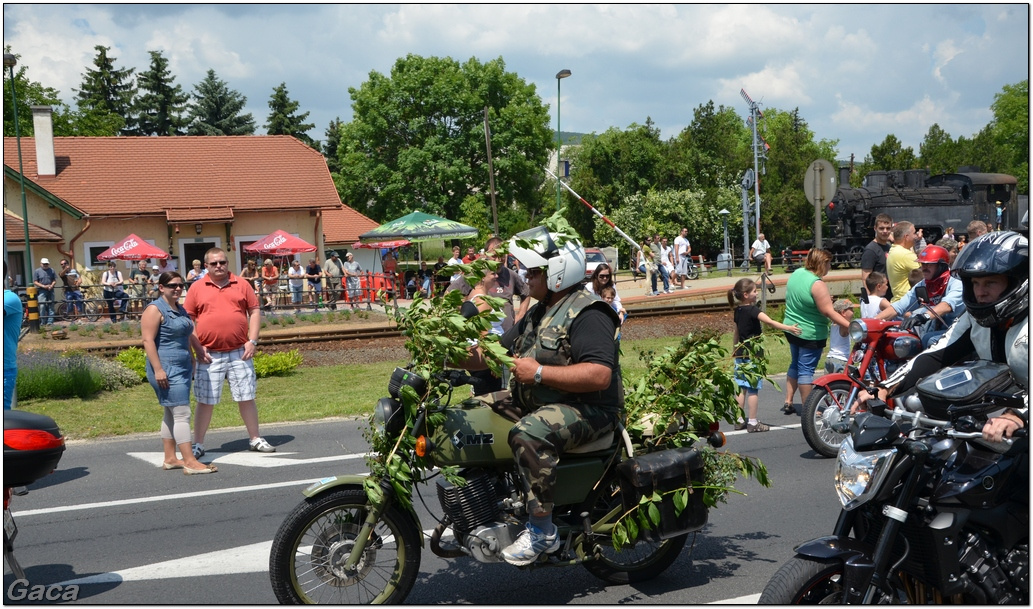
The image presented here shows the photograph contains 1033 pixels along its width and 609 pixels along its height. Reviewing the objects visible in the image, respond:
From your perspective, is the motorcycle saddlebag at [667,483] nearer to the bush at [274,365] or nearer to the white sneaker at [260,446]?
the white sneaker at [260,446]

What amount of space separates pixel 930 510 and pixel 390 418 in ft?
8.01

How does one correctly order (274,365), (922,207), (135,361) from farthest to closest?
(922,207) → (274,365) → (135,361)

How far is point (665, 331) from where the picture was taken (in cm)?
2058

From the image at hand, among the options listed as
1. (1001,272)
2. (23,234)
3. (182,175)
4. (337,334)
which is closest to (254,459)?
Result: (1001,272)

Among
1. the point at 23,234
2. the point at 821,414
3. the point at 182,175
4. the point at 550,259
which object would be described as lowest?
the point at 821,414

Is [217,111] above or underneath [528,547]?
above

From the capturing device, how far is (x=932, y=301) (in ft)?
29.8

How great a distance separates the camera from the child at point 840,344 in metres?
8.70

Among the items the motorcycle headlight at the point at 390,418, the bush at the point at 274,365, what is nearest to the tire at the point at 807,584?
the motorcycle headlight at the point at 390,418

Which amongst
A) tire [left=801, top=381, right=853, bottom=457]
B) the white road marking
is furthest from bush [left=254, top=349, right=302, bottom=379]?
tire [left=801, top=381, right=853, bottom=457]

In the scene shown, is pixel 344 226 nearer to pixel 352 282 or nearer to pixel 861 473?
pixel 352 282

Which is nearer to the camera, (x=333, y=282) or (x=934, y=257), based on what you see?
(x=934, y=257)

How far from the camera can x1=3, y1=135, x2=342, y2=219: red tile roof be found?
3616 cm

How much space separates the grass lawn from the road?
4.69 feet
